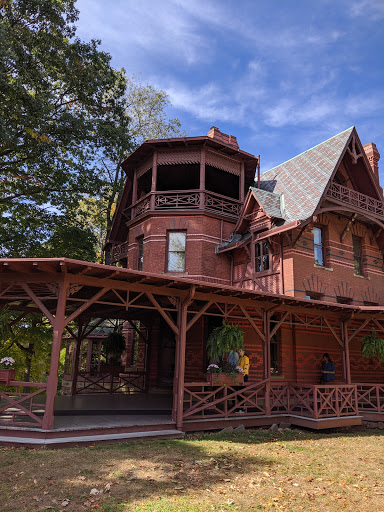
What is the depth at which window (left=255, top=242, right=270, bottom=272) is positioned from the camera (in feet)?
53.4

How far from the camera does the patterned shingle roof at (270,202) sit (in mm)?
15866

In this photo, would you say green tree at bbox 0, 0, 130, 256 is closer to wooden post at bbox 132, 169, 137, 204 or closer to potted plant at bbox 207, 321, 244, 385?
wooden post at bbox 132, 169, 137, 204

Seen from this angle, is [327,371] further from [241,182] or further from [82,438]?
[241,182]

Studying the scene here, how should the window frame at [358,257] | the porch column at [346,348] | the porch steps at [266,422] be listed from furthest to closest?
the window frame at [358,257] < the porch column at [346,348] < the porch steps at [266,422]

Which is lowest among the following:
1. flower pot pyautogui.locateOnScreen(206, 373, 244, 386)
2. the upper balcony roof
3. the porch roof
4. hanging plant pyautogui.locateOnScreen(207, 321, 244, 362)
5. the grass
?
the grass

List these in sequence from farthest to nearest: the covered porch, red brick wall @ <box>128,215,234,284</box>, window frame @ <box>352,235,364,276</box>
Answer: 1. window frame @ <box>352,235,364,276</box>
2. red brick wall @ <box>128,215,234,284</box>
3. the covered porch

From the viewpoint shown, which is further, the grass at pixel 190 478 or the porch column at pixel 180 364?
the porch column at pixel 180 364

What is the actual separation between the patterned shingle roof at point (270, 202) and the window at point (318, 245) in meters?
1.94

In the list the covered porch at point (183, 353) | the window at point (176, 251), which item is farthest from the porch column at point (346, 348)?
the window at point (176, 251)

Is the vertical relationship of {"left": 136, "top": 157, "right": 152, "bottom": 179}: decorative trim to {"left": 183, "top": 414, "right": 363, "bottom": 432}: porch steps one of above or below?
above

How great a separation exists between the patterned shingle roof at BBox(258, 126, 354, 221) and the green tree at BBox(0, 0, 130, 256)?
27.6 feet

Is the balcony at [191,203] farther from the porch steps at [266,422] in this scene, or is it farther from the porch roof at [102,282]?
the porch steps at [266,422]

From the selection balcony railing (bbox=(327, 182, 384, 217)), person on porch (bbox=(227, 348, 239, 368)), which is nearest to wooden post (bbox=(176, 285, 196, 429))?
person on porch (bbox=(227, 348, 239, 368))

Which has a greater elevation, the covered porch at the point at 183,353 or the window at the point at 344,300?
the window at the point at 344,300
